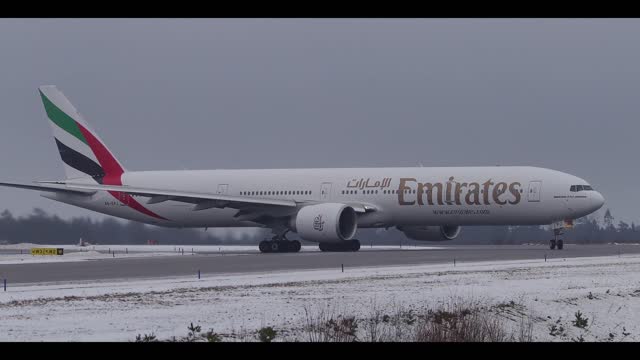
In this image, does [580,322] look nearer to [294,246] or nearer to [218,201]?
[218,201]

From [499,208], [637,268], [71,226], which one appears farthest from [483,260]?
[71,226]

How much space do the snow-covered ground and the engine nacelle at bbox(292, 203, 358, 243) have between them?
1681cm

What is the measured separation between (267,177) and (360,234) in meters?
16.7

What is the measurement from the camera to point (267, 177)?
194 feet

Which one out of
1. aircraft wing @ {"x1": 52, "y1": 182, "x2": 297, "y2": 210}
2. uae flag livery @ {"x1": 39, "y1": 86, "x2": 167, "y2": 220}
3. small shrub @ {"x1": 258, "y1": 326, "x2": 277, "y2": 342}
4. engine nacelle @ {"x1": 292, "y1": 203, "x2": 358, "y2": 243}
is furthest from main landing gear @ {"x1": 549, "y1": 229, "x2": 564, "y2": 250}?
small shrub @ {"x1": 258, "y1": 326, "x2": 277, "y2": 342}

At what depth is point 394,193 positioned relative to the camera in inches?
2127

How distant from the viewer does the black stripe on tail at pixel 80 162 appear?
62750mm

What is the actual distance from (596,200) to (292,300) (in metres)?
31.3

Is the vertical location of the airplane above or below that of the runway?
above

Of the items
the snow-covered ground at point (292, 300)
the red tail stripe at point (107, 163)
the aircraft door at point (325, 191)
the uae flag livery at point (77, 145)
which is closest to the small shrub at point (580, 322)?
the snow-covered ground at point (292, 300)

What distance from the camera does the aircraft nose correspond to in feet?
169

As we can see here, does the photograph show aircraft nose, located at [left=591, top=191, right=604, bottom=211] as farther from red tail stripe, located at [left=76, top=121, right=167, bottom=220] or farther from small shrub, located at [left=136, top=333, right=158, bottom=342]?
small shrub, located at [left=136, top=333, right=158, bottom=342]
